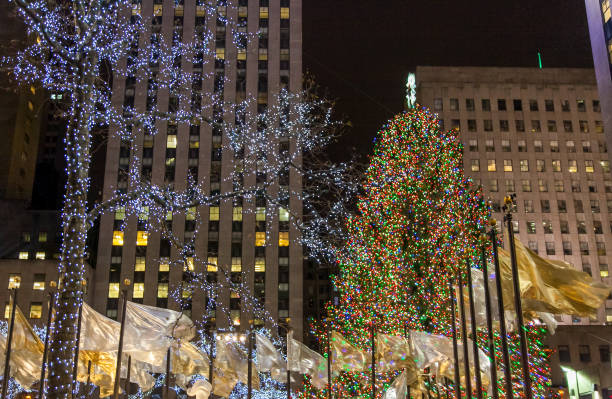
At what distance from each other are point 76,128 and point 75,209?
89.8 inches

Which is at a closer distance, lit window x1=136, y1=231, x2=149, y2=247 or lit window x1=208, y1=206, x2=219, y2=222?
lit window x1=136, y1=231, x2=149, y2=247

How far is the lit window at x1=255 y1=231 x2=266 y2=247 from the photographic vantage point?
255 feet

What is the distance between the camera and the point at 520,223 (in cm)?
8819

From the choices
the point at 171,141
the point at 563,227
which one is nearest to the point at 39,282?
the point at 171,141

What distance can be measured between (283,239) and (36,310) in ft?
98.9

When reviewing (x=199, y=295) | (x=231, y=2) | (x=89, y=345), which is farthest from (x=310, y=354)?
(x=231, y=2)

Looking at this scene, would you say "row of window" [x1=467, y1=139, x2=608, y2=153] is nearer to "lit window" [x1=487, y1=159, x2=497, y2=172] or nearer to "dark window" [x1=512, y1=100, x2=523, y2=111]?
"lit window" [x1=487, y1=159, x2=497, y2=172]

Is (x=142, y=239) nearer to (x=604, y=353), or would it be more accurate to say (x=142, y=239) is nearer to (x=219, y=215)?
(x=219, y=215)

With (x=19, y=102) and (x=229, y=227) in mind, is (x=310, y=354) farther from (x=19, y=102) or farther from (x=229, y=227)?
(x=19, y=102)

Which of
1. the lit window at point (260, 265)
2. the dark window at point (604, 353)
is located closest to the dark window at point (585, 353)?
the dark window at point (604, 353)

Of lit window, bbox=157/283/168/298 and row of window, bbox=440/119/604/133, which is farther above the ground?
row of window, bbox=440/119/604/133

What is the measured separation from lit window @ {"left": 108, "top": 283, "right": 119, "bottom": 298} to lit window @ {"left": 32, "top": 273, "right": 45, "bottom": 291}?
8.13 metres

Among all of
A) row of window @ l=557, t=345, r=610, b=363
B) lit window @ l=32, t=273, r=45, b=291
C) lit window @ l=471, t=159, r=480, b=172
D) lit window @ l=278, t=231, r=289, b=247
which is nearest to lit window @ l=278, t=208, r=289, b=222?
lit window @ l=278, t=231, r=289, b=247

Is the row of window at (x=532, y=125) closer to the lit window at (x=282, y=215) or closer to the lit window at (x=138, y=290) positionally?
the lit window at (x=282, y=215)
